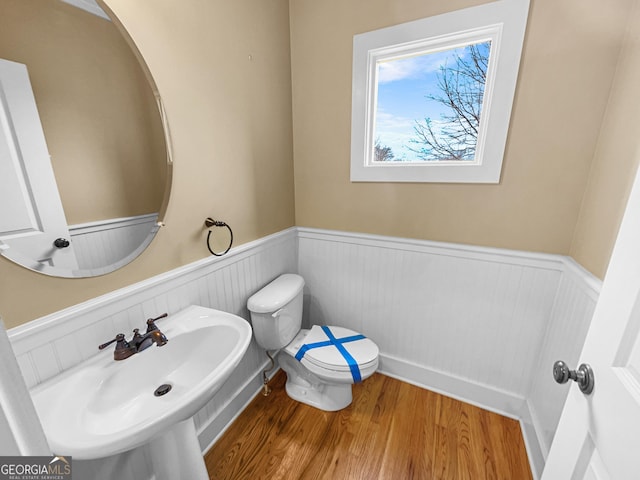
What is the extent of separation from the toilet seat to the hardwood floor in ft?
1.03

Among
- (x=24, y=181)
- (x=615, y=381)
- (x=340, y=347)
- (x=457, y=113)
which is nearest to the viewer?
(x=615, y=381)

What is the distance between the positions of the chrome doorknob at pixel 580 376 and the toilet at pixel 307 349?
911mm

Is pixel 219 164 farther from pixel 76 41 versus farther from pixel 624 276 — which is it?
pixel 624 276

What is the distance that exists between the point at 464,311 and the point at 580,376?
91cm

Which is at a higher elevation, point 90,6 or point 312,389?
point 90,6

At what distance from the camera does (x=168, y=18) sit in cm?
98

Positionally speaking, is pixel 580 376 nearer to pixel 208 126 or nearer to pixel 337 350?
pixel 337 350

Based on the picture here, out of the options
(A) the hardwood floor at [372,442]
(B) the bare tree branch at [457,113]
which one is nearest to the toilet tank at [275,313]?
(A) the hardwood floor at [372,442]

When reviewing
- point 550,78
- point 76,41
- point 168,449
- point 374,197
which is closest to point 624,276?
point 550,78

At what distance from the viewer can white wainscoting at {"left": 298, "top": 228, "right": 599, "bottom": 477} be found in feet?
4.00

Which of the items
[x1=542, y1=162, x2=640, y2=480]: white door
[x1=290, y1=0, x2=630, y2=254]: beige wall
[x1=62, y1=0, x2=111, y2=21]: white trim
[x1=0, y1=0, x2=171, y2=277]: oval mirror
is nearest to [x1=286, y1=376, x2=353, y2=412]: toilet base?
[x1=290, y1=0, x2=630, y2=254]: beige wall

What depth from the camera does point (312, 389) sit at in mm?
1579

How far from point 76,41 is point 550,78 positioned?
1677 millimetres

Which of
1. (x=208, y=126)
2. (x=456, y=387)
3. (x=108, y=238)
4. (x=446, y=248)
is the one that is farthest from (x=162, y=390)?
(x=456, y=387)
